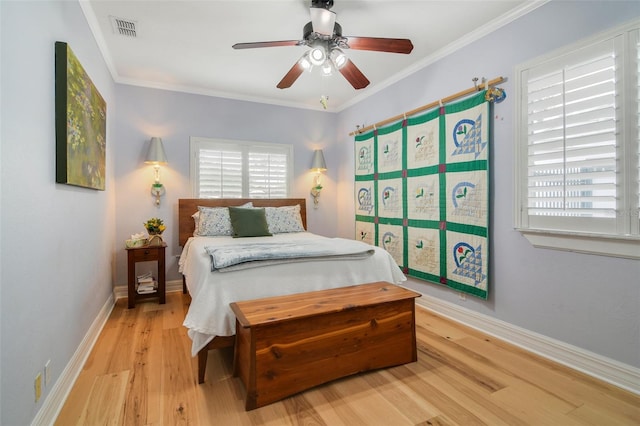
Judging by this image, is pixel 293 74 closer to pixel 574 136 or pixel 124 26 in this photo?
pixel 124 26

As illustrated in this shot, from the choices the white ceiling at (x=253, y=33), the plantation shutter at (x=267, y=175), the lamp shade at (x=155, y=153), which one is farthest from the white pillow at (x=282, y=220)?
the white ceiling at (x=253, y=33)

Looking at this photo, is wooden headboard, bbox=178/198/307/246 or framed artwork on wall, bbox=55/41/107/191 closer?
framed artwork on wall, bbox=55/41/107/191

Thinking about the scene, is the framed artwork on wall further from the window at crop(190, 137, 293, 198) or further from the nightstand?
the window at crop(190, 137, 293, 198)

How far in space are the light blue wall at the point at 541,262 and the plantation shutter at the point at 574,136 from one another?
0.17 meters

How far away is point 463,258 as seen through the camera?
281cm

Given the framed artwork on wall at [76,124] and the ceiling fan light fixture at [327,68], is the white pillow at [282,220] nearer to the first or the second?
the framed artwork on wall at [76,124]

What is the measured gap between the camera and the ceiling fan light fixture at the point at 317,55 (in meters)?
2.19

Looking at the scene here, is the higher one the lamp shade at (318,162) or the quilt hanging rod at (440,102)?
the quilt hanging rod at (440,102)

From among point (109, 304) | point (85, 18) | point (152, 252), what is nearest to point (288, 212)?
point (152, 252)

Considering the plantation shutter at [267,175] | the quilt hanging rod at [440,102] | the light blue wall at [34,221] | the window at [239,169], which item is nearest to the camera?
the light blue wall at [34,221]

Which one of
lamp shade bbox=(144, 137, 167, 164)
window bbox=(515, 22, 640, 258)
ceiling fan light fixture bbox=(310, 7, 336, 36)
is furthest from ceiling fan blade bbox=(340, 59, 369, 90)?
lamp shade bbox=(144, 137, 167, 164)

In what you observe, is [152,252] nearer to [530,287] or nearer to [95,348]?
[95,348]

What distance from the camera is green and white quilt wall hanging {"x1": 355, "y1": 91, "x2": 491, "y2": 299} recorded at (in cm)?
267

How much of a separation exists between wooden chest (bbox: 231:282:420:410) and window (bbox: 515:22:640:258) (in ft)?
3.87
